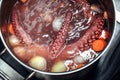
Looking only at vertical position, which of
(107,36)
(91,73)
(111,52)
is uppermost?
(107,36)

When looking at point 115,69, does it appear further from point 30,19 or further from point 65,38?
point 30,19

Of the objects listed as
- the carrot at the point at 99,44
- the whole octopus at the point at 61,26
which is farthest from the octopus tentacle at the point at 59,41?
the carrot at the point at 99,44

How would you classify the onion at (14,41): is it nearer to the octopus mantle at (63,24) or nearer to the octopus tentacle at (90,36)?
the octopus mantle at (63,24)

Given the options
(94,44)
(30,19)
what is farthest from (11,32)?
(94,44)

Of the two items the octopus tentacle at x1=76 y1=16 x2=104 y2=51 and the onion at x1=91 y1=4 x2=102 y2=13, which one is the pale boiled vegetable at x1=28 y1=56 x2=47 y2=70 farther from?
the onion at x1=91 y1=4 x2=102 y2=13

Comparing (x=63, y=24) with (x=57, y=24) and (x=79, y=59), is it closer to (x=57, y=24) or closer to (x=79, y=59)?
(x=57, y=24)
